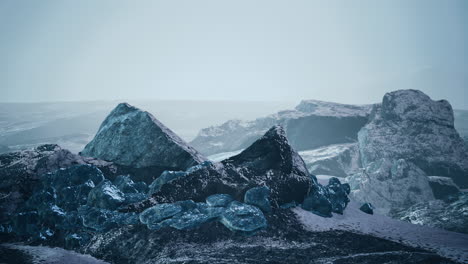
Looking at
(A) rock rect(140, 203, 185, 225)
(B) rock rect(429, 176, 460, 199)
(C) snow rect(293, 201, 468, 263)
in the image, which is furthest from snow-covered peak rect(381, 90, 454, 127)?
(A) rock rect(140, 203, 185, 225)

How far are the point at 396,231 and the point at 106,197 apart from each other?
15.5 feet

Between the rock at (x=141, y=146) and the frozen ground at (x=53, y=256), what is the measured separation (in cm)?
247

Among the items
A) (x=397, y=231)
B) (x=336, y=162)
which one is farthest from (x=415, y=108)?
(x=397, y=231)

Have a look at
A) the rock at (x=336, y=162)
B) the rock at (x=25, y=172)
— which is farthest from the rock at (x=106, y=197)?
the rock at (x=336, y=162)

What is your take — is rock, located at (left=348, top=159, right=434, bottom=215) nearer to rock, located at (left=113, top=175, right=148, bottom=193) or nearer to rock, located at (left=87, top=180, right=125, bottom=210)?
rock, located at (left=113, top=175, right=148, bottom=193)

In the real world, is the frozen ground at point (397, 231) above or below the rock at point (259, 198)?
below

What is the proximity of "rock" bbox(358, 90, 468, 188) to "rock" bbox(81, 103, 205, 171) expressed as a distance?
30.8 feet

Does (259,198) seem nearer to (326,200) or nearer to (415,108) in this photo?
(326,200)

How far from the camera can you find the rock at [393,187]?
8.66 metres

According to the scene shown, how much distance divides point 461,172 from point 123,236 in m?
12.1

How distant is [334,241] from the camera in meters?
3.51

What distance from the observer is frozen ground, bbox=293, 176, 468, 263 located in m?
3.36

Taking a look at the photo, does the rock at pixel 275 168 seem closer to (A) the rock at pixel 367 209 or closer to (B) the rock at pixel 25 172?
(A) the rock at pixel 367 209

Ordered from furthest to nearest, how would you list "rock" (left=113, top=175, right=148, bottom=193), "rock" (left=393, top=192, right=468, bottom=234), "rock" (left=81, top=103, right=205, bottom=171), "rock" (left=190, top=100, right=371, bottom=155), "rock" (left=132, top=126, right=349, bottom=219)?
"rock" (left=190, top=100, right=371, bottom=155), "rock" (left=81, top=103, right=205, bottom=171), "rock" (left=393, top=192, right=468, bottom=234), "rock" (left=113, top=175, right=148, bottom=193), "rock" (left=132, top=126, right=349, bottom=219)
